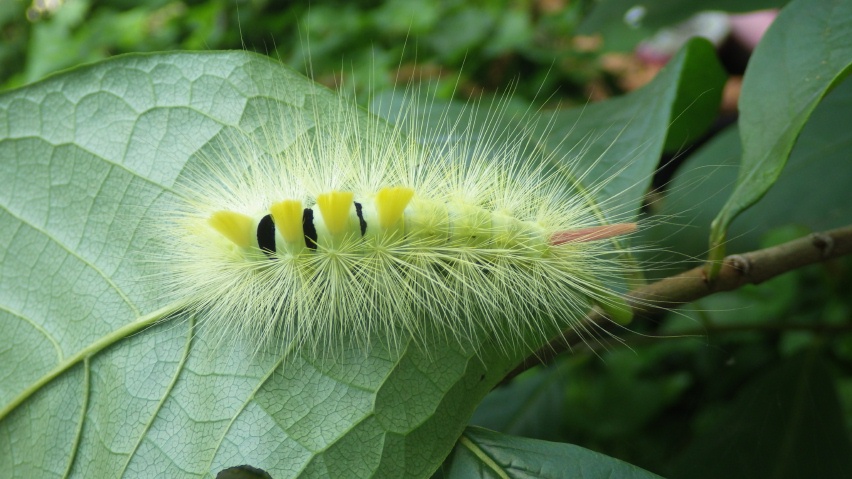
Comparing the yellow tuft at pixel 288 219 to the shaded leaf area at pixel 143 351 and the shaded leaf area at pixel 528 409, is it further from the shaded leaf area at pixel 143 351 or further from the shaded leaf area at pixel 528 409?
the shaded leaf area at pixel 528 409

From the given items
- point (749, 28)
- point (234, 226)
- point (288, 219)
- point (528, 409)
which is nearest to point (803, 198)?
point (528, 409)

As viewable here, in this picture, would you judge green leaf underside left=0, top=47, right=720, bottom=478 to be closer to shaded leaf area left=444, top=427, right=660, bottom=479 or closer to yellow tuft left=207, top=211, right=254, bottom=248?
shaded leaf area left=444, top=427, right=660, bottom=479

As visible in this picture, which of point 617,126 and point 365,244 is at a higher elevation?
point 617,126

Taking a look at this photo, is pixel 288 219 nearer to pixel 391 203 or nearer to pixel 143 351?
pixel 391 203

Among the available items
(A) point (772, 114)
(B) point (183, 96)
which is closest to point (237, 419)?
(B) point (183, 96)

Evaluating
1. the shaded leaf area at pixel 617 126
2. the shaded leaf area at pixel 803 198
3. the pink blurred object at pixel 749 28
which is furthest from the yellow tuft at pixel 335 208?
the pink blurred object at pixel 749 28
